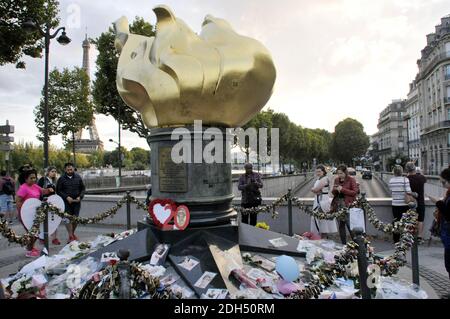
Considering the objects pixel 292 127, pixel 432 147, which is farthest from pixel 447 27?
pixel 292 127

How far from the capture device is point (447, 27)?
66.0 meters

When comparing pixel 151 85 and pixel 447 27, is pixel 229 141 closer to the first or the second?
pixel 151 85

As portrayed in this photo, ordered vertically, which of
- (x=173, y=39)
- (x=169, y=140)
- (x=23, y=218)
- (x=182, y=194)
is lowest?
(x=23, y=218)

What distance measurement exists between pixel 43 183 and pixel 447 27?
76.1 m

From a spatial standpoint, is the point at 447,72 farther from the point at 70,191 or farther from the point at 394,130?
Result: the point at 70,191

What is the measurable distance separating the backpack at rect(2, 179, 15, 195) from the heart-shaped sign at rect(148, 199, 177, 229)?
9.01m

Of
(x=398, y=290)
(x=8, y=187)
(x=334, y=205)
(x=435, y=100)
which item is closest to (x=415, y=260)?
(x=398, y=290)

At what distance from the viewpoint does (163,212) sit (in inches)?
216

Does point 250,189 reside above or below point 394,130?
below

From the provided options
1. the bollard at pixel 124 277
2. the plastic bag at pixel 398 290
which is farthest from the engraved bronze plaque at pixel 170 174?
the plastic bag at pixel 398 290

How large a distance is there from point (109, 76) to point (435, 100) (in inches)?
2416

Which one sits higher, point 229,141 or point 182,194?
point 229,141

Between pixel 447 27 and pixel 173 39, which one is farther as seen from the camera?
pixel 447 27
